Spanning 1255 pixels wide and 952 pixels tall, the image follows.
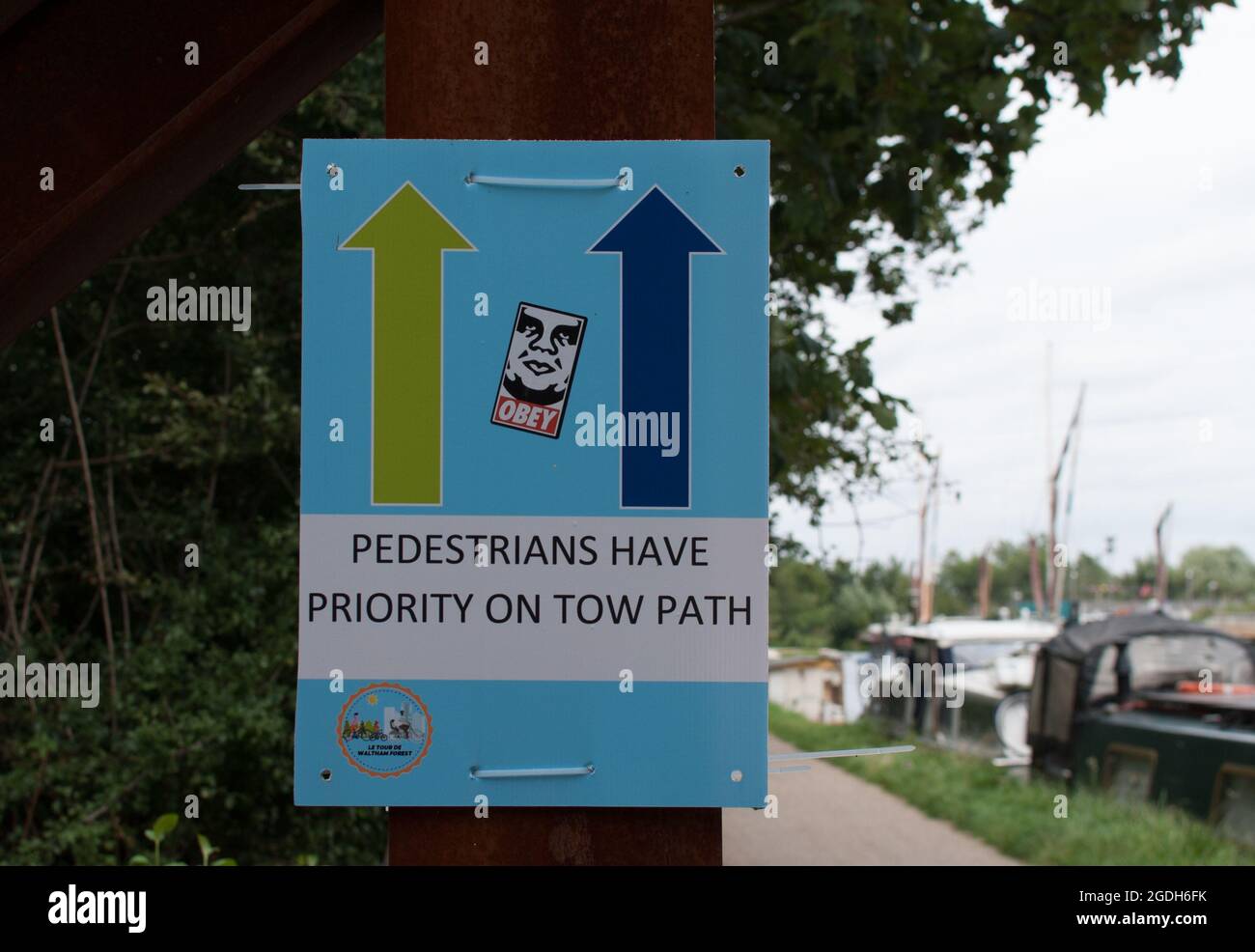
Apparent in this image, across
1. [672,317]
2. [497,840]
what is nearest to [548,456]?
[672,317]

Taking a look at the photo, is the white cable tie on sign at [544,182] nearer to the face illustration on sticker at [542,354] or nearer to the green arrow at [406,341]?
the green arrow at [406,341]

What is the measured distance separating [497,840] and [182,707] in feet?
20.4

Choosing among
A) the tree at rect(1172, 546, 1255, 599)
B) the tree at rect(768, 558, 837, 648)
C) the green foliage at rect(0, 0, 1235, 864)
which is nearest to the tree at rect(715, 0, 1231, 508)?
the green foliage at rect(0, 0, 1235, 864)

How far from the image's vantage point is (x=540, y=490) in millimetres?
1931

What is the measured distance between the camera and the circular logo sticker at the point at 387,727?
191cm

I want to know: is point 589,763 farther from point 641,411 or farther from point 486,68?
point 486,68

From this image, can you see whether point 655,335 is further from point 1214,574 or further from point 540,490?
point 1214,574

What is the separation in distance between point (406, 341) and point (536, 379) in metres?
0.20

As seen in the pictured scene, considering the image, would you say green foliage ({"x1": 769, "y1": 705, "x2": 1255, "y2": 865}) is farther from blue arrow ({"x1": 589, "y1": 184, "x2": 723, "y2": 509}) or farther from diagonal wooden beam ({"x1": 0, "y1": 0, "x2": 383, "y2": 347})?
diagonal wooden beam ({"x1": 0, "y1": 0, "x2": 383, "y2": 347})

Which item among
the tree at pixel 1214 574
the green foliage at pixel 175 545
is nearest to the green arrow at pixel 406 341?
the green foliage at pixel 175 545

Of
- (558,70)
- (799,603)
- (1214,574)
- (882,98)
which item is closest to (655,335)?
(558,70)

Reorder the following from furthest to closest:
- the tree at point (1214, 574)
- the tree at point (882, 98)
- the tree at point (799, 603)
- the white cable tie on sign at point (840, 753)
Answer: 1. the tree at point (1214, 574)
2. the tree at point (799, 603)
3. the tree at point (882, 98)
4. the white cable tie on sign at point (840, 753)

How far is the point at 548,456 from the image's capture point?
1.94 meters

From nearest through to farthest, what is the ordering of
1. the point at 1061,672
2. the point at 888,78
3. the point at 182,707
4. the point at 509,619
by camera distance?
1. the point at 509,619
2. the point at 888,78
3. the point at 182,707
4. the point at 1061,672
